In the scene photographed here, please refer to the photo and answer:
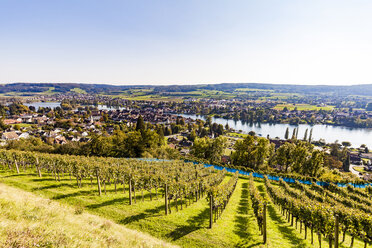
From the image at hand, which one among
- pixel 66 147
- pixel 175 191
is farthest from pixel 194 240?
pixel 66 147

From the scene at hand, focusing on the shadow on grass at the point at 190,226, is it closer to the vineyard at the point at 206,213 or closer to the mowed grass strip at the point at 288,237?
the vineyard at the point at 206,213

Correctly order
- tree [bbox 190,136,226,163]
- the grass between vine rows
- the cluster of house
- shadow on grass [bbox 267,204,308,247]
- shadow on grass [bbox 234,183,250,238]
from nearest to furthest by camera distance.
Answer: the grass between vine rows, shadow on grass [bbox 267,204,308,247], shadow on grass [bbox 234,183,250,238], tree [bbox 190,136,226,163], the cluster of house

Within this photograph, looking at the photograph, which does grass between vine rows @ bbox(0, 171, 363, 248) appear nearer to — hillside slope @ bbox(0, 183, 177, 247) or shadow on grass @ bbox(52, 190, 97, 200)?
shadow on grass @ bbox(52, 190, 97, 200)

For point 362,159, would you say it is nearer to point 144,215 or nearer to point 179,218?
point 179,218

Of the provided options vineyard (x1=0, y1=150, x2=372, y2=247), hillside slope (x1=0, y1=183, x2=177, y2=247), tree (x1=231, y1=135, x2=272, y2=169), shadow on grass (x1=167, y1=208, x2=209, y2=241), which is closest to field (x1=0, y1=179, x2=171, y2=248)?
hillside slope (x1=0, y1=183, x2=177, y2=247)

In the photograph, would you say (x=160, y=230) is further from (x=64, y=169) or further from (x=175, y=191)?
(x=64, y=169)

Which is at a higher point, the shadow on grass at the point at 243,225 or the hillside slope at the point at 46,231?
the hillside slope at the point at 46,231

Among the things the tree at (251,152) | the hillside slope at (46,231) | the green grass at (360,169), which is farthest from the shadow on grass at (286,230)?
the green grass at (360,169)
